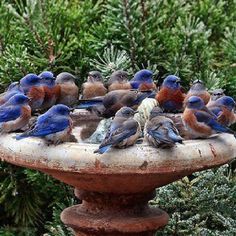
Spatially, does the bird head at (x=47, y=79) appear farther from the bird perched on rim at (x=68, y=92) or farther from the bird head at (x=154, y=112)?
the bird head at (x=154, y=112)

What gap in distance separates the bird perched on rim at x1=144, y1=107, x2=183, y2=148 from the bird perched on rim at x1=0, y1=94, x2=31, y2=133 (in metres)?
0.70

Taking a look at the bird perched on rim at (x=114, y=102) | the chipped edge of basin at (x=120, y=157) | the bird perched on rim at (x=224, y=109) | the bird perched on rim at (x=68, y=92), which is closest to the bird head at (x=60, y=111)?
the chipped edge of basin at (x=120, y=157)

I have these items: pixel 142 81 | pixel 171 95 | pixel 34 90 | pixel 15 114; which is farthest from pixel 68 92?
pixel 15 114

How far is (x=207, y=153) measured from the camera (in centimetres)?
381

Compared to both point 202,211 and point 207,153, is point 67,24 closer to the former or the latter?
point 202,211

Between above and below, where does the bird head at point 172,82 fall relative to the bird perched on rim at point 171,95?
above

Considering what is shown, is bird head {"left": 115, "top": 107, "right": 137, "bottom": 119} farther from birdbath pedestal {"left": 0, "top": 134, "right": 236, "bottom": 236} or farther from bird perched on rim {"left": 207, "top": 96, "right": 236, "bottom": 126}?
bird perched on rim {"left": 207, "top": 96, "right": 236, "bottom": 126}

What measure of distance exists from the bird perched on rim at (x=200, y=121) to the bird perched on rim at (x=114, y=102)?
0.40m

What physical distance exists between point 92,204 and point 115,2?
2206 millimetres

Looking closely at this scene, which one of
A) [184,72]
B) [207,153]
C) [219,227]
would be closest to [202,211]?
[219,227]

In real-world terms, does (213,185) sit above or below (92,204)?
below

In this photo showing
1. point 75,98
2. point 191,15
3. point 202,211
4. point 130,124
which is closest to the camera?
point 130,124

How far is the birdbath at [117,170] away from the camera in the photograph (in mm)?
3646

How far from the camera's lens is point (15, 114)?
13.4 ft
